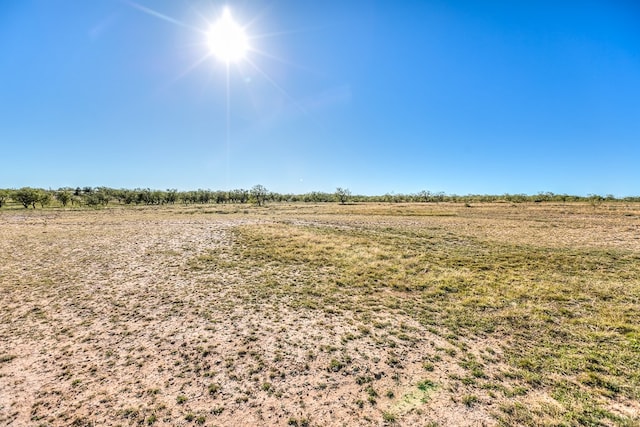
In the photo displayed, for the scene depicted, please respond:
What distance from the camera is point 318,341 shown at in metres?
9.54

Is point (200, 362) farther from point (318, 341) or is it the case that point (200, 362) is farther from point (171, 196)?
point (171, 196)

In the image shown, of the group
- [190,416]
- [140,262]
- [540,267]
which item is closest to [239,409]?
[190,416]

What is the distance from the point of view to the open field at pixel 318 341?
21.4 ft

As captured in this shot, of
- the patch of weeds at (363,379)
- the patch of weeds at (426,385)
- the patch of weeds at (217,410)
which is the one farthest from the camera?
the patch of weeds at (363,379)

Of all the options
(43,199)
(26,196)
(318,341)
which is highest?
(26,196)

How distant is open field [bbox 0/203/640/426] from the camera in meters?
6.51

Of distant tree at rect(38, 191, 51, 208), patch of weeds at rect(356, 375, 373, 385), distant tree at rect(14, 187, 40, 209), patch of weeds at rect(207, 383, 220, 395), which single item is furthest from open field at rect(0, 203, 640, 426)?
distant tree at rect(38, 191, 51, 208)

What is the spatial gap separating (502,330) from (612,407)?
152 inches

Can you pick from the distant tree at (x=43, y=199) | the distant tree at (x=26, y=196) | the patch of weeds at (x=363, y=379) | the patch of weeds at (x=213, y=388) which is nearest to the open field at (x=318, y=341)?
the patch of weeds at (x=213, y=388)

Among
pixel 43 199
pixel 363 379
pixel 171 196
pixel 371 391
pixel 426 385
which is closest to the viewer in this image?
pixel 371 391

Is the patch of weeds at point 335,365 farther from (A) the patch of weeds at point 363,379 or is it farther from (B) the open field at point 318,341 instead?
(A) the patch of weeds at point 363,379

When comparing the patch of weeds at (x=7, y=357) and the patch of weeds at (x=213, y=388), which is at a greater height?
the patch of weeds at (x=7, y=357)

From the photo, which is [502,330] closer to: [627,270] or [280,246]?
[627,270]

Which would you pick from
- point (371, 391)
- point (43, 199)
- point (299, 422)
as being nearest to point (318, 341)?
point (371, 391)
